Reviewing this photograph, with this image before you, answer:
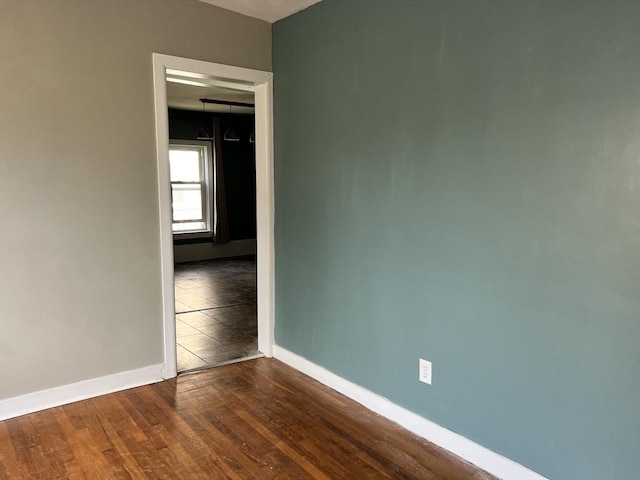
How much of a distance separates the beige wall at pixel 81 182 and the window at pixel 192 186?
5.04m

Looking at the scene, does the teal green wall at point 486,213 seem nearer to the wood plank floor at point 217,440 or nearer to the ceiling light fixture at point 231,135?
the wood plank floor at point 217,440

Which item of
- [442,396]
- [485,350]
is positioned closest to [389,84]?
[485,350]

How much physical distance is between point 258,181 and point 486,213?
1958mm

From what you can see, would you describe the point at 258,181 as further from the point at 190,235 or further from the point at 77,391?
the point at 190,235

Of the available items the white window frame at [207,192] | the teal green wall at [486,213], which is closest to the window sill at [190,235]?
the white window frame at [207,192]

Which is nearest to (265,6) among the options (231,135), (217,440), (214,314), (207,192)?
(217,440)

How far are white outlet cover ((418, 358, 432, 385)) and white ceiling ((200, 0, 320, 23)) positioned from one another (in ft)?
7.53

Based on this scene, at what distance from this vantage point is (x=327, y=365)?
3215 millimetres

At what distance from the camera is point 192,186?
8.17m

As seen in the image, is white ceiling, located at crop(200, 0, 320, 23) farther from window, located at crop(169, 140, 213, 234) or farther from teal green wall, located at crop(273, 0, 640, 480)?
window, located at crop(169, 140, 213, 234)

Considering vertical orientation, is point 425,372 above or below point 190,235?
below

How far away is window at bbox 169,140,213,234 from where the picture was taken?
8008 mm

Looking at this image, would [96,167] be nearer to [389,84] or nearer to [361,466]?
[389,84]

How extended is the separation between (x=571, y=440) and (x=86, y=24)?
3246 millimetres
